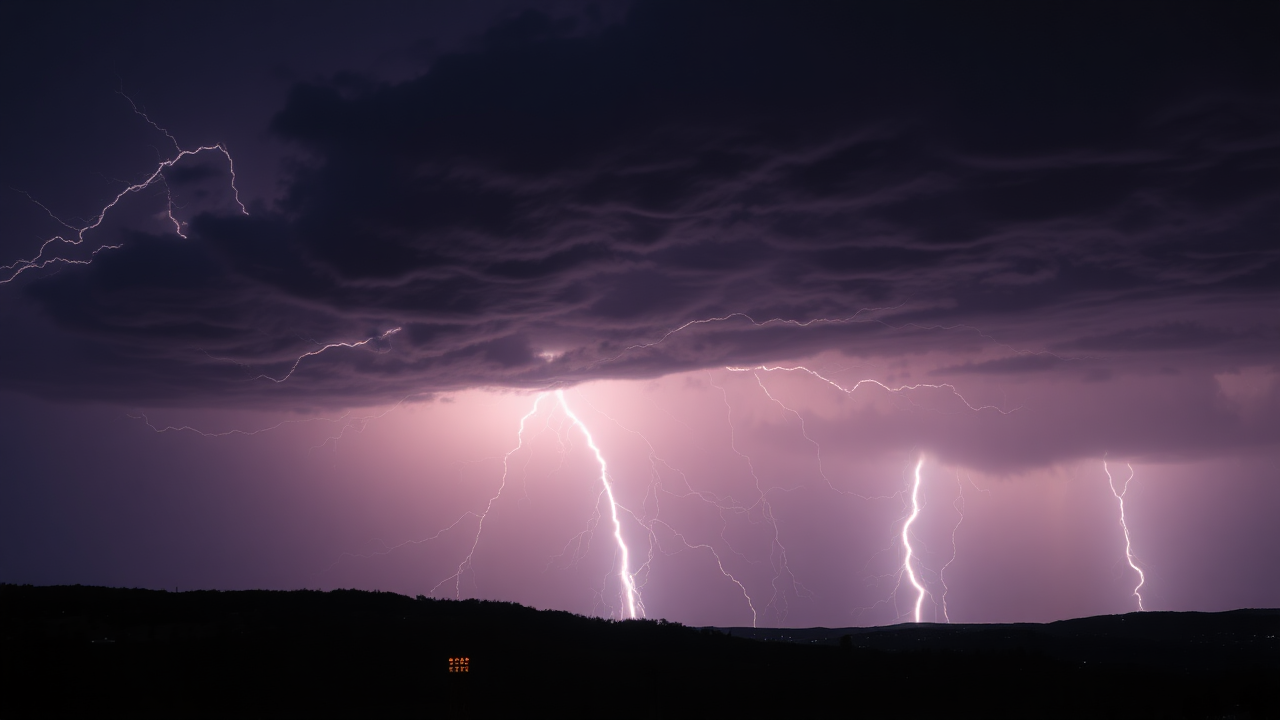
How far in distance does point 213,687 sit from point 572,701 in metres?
9.93

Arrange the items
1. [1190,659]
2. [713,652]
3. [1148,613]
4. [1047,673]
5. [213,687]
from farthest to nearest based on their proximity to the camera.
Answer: [1148,613] < [1190,659] < [713,652] < [1047,673] < [213,687]

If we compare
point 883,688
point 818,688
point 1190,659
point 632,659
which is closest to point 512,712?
point 632,659

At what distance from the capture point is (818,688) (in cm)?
3166

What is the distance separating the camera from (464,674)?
24.0m

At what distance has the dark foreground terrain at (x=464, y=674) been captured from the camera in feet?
90.8

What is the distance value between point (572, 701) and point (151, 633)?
13.5 meters

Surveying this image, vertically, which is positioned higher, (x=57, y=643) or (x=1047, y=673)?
(x=57, y=643)

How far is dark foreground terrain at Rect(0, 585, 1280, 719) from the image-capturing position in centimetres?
2769

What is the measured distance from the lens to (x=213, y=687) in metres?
28.2

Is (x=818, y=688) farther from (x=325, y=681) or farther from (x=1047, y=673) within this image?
(x=325, y=681)

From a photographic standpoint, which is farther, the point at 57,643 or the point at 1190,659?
the point at 1190,659

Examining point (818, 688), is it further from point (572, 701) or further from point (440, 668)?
point (440, 668)

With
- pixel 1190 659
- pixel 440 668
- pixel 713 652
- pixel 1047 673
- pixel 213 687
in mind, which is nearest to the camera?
pixel 213 687

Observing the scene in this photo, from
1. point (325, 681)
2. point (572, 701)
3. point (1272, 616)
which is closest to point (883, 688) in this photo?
point (572, 701)
